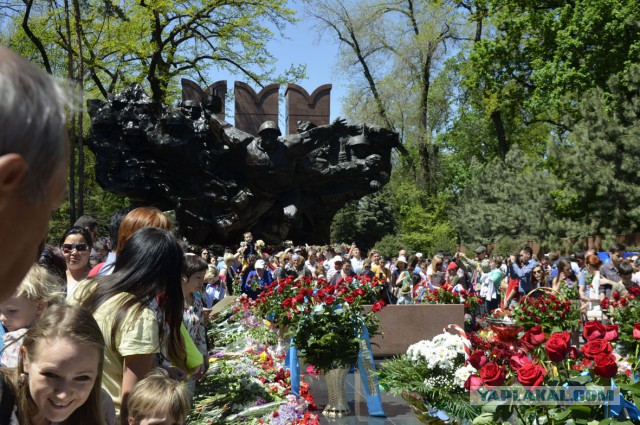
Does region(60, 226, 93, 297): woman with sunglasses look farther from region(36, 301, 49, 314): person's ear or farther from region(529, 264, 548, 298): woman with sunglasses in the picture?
region(529, 264, 548, 298): woman with sunglasses

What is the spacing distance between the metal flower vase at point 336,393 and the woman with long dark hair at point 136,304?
19.1 feet

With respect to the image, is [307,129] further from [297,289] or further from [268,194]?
[297,289]

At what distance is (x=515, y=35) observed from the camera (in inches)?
1308

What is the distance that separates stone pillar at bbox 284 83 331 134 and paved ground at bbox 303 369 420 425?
2130cm

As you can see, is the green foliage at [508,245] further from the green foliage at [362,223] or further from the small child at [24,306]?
the small child at [24,306]

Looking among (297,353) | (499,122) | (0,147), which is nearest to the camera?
(0,147)

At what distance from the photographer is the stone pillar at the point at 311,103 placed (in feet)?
105

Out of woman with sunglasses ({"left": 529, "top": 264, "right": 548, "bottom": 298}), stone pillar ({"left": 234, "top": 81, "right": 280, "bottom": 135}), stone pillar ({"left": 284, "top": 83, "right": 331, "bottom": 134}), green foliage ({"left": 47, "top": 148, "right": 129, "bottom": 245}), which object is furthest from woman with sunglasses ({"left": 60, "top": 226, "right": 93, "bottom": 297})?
green foliage ({"left": 47, "top": 148, "right": 129, "bottom": 245})

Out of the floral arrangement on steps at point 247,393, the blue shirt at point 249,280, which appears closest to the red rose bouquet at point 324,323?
the floral arrangement on steps at point 247,393

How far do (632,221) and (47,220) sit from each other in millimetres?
29976

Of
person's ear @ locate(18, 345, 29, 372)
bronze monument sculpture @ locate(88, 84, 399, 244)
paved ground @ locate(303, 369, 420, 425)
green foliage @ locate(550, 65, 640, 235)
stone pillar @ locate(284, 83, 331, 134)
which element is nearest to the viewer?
person's ear @ locate(18, 345, 29, 372)

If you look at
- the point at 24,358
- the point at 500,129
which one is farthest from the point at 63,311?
the point at 500,129

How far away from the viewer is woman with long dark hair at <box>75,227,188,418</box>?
328cm

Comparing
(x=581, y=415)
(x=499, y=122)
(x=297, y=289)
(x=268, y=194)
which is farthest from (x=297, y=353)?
(x=499, y=122)
